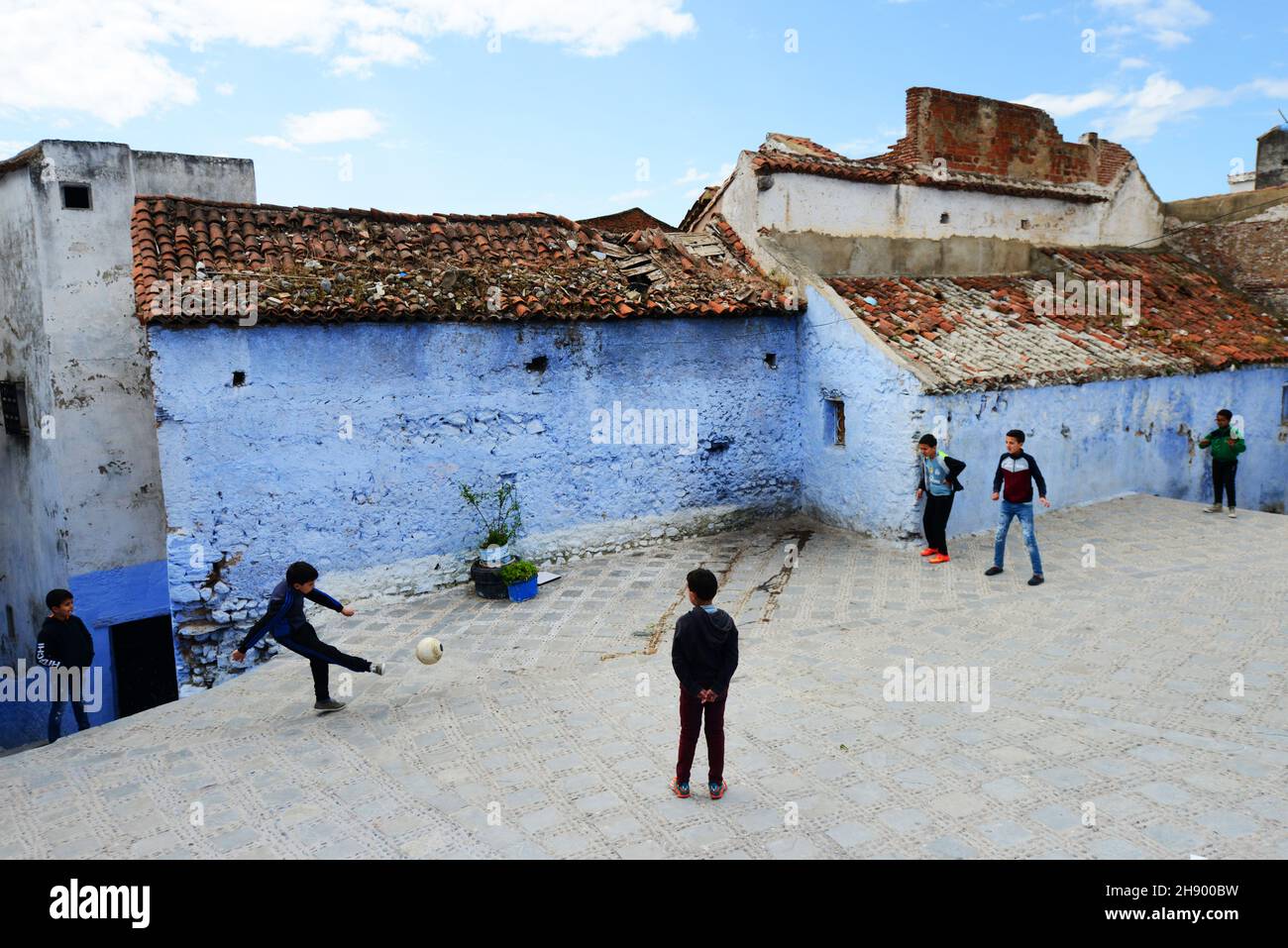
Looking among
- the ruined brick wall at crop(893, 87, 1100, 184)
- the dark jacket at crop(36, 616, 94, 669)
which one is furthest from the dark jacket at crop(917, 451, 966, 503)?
the dark jacket at crop(36, 616, 94, 669)

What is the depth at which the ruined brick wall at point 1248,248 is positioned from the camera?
668 inches

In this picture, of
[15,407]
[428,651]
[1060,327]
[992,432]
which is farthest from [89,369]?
[1060,327]

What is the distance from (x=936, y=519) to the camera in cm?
1073

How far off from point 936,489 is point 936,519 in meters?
0.43

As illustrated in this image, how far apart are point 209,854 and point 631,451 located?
295 inches

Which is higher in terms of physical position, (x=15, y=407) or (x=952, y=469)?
(x=15, y=407)

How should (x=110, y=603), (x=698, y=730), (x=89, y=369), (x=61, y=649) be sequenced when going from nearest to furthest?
(x=698, y=730), (x=61, y=649), (x=89, y=369), (x=110, y=603)

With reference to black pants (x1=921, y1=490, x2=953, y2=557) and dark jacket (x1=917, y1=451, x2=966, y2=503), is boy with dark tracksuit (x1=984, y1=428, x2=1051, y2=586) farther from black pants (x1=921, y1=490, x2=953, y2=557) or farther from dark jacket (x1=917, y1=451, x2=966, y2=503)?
black pants (x1=921, y1=490, x2=953, y2=557)

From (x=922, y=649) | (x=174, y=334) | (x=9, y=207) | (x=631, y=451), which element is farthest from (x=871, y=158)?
(x=9, y=207)

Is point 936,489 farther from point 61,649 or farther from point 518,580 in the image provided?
point 61,649

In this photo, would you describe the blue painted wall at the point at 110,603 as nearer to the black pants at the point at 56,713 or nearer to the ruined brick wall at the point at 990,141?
the black pants at the point at 56,713
